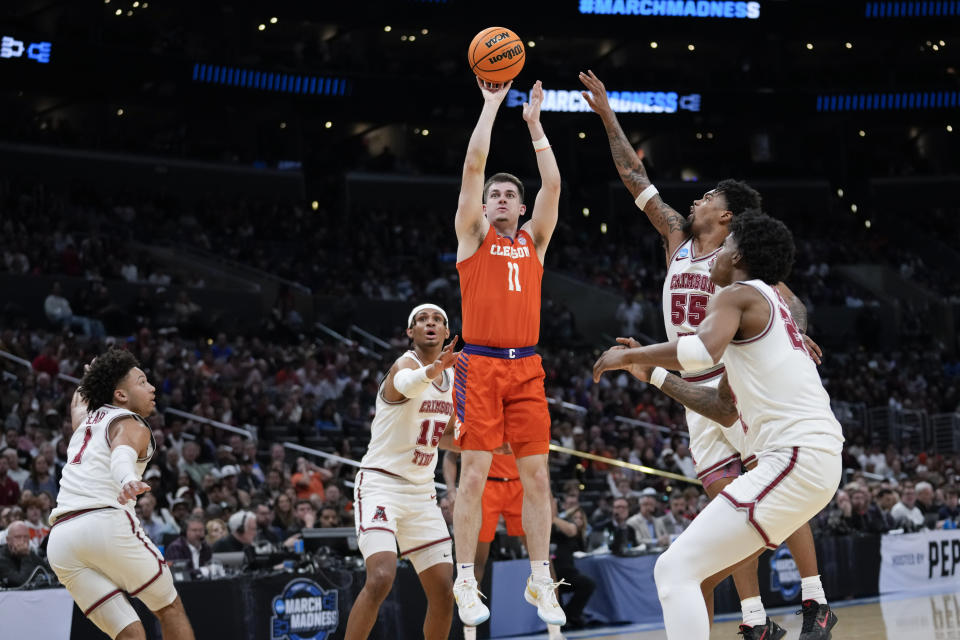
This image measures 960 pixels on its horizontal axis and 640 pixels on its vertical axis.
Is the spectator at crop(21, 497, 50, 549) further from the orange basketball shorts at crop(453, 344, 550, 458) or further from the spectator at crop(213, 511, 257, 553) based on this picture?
the orange basketball shorts at crop(453, 344, 550, 458)

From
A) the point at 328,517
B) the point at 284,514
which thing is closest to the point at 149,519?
the point at 284,514

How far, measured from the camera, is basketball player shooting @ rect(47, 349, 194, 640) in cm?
727

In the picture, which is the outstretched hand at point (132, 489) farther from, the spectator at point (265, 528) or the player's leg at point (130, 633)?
the spectator at point (265, 528)

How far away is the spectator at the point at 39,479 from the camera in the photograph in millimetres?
13648

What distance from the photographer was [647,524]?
51.2 feet

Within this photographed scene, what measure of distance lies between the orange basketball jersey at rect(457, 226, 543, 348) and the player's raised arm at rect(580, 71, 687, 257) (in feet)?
3.38

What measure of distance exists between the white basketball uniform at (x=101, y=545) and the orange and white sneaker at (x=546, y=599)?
8.08ft

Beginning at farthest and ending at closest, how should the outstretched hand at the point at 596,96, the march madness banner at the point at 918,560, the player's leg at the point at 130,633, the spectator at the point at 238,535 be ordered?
the march madness banner at the point at 918,560, the spectator at the point at 238,535, the outstretched hand at the point at 596,96, the player's leg at the point at 130,633

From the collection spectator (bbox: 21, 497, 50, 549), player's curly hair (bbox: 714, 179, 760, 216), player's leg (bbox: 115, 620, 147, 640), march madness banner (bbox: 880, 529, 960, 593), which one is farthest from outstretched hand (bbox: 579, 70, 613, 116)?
march madness banner (bbox: 880, 529, 960, 593)

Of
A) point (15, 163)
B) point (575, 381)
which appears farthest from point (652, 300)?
point (15, 163)

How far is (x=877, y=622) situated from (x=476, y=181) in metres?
7.53

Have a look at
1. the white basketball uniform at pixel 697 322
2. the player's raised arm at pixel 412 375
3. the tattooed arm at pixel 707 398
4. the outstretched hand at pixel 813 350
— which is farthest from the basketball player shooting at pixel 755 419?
the player's raised arm at pixel 412 375

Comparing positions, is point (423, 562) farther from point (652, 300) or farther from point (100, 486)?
point (652, 300)

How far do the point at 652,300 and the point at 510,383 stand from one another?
24719mm
